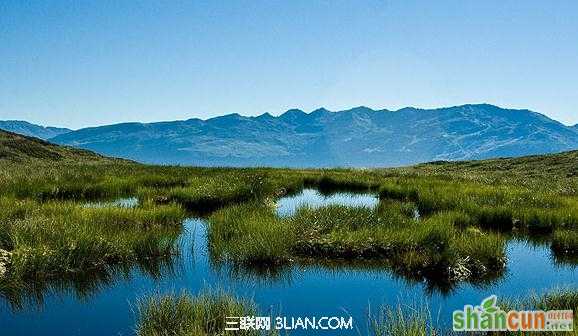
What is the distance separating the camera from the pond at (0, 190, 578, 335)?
8047mm

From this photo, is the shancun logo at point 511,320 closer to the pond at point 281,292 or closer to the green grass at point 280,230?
the pond at point 281,292

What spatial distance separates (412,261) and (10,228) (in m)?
9.58

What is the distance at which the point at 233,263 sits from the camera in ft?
37.8

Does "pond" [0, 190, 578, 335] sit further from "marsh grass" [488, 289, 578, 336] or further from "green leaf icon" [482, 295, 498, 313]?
"marsh grass" [488, 289, 578, 336]

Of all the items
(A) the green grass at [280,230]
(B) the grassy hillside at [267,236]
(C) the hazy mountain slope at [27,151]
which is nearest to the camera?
(B) the grassy hillside at [267,236]

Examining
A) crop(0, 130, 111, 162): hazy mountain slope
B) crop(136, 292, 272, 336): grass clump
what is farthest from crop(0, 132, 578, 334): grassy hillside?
crop(0, 130, 111, 162): hazy mountain slope

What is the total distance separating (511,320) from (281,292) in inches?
168

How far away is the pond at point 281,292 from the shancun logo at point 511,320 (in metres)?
0.45

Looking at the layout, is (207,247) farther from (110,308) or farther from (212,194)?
(212,194)

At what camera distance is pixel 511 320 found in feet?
23.6

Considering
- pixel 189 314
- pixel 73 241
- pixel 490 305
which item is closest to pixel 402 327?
pixel 490 305

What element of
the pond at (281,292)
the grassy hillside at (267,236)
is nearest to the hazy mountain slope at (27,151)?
the grassy hillside at (267,236)

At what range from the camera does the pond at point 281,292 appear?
805 cm

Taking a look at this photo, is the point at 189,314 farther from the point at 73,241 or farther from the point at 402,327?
the point at 73,241
